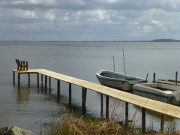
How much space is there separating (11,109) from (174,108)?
9.17 meters

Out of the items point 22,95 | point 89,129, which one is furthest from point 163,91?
point 89,129

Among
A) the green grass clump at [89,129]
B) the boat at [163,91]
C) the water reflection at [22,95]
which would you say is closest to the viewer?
the green grass clump at [89,129]

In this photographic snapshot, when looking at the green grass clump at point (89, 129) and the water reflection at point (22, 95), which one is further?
the water reflection at point (22, 95)

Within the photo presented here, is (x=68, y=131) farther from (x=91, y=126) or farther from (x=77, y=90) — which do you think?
(x=77, y=90)

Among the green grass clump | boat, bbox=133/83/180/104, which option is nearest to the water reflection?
boat, bbox=133/83/180/104

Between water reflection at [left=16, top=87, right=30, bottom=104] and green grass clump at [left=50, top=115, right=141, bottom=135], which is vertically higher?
green grass clump at [left=50, top=115, right=141, bottom=135]

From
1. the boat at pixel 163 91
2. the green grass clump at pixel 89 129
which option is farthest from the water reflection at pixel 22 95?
the green grass clump at pixel 89 129

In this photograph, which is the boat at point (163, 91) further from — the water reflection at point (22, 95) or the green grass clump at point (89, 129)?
the green grass clump at point (89, 129)

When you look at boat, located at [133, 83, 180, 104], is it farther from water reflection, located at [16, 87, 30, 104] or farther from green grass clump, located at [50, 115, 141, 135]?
green grass clump, located at [50, 115, 141, 135]

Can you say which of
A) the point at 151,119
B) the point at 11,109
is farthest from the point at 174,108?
the point at 11,109

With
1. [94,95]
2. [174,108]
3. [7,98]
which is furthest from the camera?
[94,95]

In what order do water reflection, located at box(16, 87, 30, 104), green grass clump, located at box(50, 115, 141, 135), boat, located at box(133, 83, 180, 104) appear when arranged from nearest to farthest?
1. green grass clump, located at box(50, 115, 141, 135)
2. boat, located at box(133, 83, 180, 104)
3. water reflection, located at box(16, 87, 30, 104)

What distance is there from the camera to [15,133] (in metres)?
9.38

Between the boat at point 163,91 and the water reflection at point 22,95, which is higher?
the boat at point 163,91
